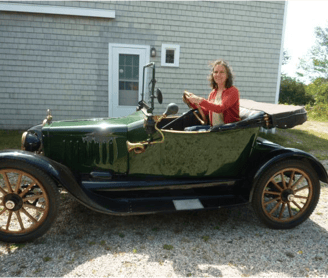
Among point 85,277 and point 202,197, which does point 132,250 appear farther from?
point 202,197

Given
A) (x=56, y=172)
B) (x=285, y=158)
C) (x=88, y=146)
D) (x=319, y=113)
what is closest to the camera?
(x=56, y=172)

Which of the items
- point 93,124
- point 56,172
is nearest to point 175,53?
point 93,124

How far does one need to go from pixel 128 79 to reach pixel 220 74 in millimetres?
5163

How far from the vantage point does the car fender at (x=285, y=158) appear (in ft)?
9.33

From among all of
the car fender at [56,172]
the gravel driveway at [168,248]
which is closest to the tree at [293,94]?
the gravel driveway at [168,248]

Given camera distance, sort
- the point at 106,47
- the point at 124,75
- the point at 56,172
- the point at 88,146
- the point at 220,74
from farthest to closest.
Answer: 1. the point at 124,75
2. the point at 106,47
3. the point at 220,74
4. the point at 88,146
5. the point at 56,172

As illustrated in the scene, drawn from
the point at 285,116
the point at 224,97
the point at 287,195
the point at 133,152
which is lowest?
the point at 287,195

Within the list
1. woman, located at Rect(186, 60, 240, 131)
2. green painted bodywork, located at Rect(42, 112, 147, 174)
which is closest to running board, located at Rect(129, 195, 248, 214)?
green painted bodywork, located at Rect(42, 112, 147, 174)

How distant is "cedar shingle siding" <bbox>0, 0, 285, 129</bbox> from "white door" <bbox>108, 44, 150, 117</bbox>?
6.6 inches

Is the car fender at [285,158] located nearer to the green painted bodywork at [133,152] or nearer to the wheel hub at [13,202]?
the green painted bodywork at [133,152]

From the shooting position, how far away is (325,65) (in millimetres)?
22438

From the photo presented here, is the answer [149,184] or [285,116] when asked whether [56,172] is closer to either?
[149,184]

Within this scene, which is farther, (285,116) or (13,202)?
(285,116)

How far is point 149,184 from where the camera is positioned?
113 inches
